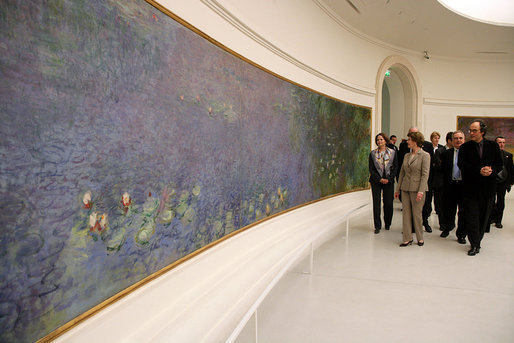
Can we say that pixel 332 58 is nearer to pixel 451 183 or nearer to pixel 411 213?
pixel 451 183

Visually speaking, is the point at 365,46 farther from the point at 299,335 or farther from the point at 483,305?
the point at 299,335

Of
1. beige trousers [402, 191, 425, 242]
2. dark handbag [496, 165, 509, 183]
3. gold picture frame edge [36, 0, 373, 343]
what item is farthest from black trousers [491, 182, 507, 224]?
gold picture frame edge [36, 0, 373, 343]

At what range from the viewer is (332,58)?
8.48m

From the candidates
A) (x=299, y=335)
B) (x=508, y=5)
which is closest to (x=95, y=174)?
(x=299, y=335)

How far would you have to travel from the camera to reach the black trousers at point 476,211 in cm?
586

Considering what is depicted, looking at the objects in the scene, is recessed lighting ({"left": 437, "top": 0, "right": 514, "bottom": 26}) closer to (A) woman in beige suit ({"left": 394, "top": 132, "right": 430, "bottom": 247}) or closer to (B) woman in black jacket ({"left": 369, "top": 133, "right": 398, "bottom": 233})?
(B) woman in black jacket ({"left": 369, "top": 133, "right": 398, "bottom": 233})

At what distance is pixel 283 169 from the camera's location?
6039 millimetres

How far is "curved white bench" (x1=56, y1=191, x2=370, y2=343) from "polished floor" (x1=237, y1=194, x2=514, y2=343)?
1.02ft

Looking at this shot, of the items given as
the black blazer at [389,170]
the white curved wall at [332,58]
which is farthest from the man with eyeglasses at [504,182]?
the white curved wall at [332,58]

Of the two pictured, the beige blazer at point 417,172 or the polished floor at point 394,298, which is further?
the beige blazer at point 417,172

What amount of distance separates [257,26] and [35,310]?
4371 millimetres

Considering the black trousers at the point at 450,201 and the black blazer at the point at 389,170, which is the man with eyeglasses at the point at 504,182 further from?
the black blazer at the point at 389,170

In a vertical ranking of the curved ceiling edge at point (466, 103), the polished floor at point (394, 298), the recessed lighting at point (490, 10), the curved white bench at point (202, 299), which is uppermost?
the recessed lighting at point (490, 10)

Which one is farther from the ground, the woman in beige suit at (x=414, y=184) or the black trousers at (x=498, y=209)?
the woman in beige suit at (x=414, y=184)
